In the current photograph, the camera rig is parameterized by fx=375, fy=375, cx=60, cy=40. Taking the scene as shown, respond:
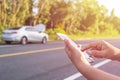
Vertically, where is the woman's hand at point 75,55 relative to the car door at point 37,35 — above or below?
above

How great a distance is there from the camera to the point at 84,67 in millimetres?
2205

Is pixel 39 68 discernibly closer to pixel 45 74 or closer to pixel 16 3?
pixel 45 74

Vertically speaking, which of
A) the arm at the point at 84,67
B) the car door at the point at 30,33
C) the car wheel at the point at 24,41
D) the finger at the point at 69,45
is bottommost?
the car wheel at the point at 24,41

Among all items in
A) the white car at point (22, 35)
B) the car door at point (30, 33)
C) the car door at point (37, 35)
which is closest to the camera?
the white car at point (22, 35)

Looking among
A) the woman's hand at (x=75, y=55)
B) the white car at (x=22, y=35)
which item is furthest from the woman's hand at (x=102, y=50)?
the white car at (x=22, y=35)

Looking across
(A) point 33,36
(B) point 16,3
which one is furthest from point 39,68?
(B) point 16,3

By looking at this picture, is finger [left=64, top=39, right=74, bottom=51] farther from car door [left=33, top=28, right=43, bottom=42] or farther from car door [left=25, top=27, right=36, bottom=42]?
car door [left=33, top=28, right=43, bottom=42]

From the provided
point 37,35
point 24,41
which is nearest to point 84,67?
point 24,41

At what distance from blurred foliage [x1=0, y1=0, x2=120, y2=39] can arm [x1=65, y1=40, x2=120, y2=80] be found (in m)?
34.8

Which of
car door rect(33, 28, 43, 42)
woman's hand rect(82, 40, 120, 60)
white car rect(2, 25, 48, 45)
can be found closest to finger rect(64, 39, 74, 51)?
woman's hand rect(82, 40, 120, 60)

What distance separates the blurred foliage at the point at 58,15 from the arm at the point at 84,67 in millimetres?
34790

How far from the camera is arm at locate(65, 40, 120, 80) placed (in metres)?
2.13

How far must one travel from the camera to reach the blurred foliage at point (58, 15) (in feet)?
132

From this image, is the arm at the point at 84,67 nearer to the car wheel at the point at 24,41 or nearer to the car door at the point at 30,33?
the car wheel at the point at 24,41
